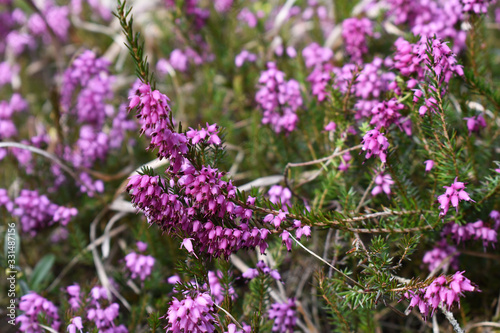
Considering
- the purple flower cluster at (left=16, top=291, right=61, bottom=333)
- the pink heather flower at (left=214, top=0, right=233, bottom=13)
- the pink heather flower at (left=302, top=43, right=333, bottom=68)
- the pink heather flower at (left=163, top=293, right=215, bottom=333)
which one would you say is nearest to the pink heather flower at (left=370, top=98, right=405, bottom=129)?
the pink heather flower at (left=163, top=293, right=215, bottom=333)

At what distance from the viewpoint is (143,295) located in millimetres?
2730

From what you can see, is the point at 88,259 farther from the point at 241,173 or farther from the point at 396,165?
the point at 396,165

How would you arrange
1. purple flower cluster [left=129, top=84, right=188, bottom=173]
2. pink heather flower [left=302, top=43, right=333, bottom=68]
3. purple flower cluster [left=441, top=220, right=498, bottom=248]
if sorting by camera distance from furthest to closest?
1. pink heather flower [left=302, top=43, right=333, bottom=68]
2. purple flower cluster [left=441, top=220, right=498, bottom=248]
3. purple flower cluster [left=129, top=84, right=188, bottom=173]

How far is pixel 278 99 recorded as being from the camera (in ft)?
9.11

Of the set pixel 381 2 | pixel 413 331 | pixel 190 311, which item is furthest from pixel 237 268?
pixel 381 2

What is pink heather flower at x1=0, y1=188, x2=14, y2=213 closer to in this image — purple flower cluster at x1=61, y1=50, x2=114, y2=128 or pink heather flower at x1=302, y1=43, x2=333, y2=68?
purple flower cluster at x1=61, y1=50, x2=114, y2=128

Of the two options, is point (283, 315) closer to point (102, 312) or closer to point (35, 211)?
point (102, 312)

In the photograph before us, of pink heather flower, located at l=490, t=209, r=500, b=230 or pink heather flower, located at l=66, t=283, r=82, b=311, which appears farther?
pink heather flower, located at l=66, t=283, r=82, b=311

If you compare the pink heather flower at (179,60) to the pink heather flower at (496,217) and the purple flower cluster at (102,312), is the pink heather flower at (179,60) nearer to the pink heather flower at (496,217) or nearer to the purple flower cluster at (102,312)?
the purple flower cluster at (102,312)

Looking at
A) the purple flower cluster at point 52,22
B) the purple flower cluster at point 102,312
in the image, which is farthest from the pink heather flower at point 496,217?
the purple flower cluster at point 52,22

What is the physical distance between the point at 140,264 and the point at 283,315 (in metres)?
0.91

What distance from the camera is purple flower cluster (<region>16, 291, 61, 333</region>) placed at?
230 centimetres

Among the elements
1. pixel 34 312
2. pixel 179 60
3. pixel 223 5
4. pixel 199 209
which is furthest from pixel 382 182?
pixel 223 5

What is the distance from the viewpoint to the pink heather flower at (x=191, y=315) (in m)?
1.59
